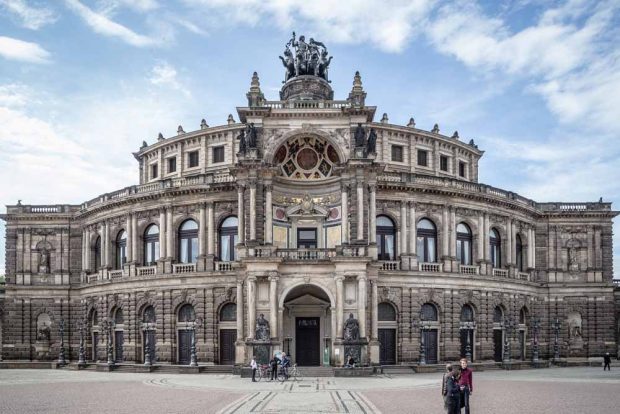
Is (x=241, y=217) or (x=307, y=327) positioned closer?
(x=241, y=217)

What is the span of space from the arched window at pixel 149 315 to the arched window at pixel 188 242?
5.03 m

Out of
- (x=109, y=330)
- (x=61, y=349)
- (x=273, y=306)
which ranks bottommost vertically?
(x=61, y=349)

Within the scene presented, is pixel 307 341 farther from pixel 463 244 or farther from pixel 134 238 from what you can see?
pixel 134 238

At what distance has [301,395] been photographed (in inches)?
1449

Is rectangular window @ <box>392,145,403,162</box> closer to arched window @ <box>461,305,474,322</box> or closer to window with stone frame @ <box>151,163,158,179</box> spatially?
arched window @ <box>461,305,474,322</box>

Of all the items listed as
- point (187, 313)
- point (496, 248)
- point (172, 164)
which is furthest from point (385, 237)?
point (172, 164)

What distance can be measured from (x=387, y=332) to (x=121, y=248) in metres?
26.0

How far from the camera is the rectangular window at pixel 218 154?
6906 centimetres

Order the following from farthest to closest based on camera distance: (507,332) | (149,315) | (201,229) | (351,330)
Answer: (507,332) → (149,315) → (201,229) → (351,330)

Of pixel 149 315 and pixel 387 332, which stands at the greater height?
pixel 149 315

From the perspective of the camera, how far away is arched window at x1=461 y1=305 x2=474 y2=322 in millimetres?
A: 64688

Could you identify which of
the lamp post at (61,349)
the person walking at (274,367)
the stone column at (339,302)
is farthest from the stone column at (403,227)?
the lamp post at (61,349)

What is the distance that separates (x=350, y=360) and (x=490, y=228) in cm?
2269

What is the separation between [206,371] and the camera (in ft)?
195
